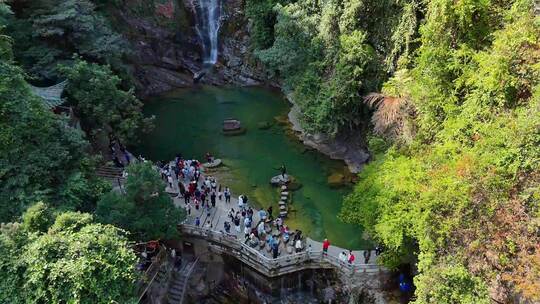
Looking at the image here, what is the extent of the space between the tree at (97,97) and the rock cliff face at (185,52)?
15.7 m

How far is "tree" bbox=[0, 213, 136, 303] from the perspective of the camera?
49.4 feet

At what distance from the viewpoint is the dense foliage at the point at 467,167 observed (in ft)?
54.2

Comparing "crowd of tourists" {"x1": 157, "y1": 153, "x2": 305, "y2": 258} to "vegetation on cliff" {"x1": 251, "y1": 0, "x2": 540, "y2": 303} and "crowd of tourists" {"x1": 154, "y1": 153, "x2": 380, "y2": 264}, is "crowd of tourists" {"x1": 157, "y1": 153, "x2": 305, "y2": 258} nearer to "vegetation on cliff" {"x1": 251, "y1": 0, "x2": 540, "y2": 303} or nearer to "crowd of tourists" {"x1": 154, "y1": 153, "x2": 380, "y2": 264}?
"crowd of tourists" {"x1": 154, "y1": 153, "x2": 380, "y2": 264}

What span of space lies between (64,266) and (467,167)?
15491mm

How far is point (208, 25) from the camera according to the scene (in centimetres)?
4847

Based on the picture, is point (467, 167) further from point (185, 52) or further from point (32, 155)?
point (185, 52)

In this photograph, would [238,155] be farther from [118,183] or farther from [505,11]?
[505,11]

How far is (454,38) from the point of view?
21703 millimetres

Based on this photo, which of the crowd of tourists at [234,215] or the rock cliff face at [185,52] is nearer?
the crowd of tourists at [234,215]

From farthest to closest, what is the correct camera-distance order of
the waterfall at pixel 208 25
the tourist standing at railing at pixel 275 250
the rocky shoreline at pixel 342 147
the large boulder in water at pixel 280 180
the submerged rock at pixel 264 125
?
the waterfall at pixel 208 25, the submerged rock at pixel 264 125, the rocky shoreline at pixel 342 147, the large boulder in water at pixel 280 180, the tourist standing at railing at pixel 275 250

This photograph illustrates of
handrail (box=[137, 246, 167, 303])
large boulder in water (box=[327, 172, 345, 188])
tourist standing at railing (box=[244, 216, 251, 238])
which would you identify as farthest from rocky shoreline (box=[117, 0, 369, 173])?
handrail (box=[137, 246, 167, 303])

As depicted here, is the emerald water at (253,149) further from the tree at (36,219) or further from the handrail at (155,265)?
the tree at (36,219)

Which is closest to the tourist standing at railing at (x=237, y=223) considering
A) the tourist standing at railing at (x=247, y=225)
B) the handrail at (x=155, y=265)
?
the tourist standing at railing at (x=247, y=225)

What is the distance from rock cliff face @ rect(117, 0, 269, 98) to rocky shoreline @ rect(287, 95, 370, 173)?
12.7 m
